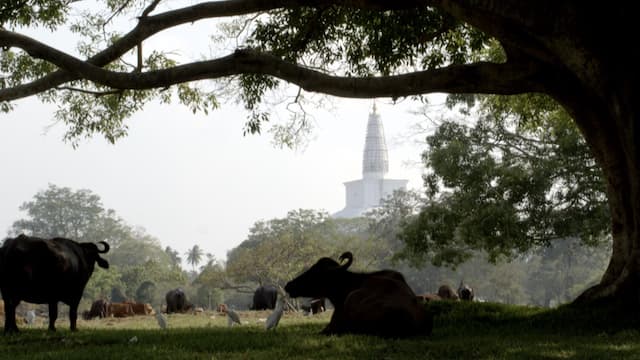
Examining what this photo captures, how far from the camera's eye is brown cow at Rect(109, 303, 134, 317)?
3082 cm

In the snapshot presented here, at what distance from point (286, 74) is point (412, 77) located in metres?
1.96

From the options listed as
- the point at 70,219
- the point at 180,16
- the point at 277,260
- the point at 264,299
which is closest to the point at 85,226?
the point at 70,219

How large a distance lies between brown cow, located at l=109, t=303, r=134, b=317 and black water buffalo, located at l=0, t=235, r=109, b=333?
18.8 meters

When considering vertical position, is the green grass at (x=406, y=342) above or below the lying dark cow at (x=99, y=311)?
below

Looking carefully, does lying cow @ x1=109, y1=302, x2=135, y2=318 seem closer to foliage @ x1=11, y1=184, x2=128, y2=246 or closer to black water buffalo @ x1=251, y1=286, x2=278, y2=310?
black water buffalo @ x1=251, y1=286, x2=278, y2=310

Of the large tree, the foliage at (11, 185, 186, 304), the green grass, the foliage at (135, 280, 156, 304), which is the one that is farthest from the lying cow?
the foliage at (11, 185, 186, 304)

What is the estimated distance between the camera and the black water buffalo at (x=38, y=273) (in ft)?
37.6

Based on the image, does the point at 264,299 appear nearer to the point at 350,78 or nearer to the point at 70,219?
the point at 350,78

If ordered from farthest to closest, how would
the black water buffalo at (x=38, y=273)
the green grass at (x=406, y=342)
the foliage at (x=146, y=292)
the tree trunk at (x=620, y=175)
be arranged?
the foliage at (x=146, y=292)
the black water buffalo at (x=38, y=273)
the tree trunk at (x=620, y=175)
the green grass at (x=406, y=342)

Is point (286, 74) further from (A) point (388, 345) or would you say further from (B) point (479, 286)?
(B) point (479, 286)

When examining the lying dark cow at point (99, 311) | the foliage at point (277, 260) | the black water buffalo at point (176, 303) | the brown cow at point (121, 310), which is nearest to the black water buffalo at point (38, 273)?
the brown cow at point (121, 310)

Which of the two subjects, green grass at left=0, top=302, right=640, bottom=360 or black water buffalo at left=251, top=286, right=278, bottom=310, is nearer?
green grass at left=0, top=302, right=640, bottom=360

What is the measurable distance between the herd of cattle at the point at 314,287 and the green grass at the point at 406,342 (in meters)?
0.31

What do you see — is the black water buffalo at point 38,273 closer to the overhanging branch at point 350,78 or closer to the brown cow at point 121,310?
the overhanging branch at point 350,78
